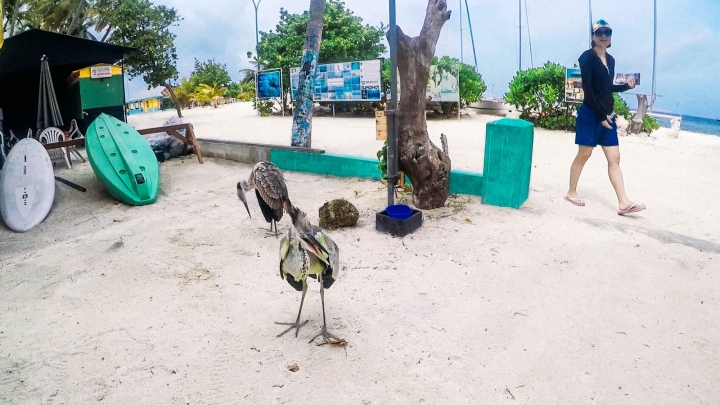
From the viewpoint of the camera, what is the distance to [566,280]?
356cm

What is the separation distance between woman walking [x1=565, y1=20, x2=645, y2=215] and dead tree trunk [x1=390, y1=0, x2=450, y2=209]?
4.70 feet

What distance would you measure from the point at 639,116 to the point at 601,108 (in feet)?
23.6

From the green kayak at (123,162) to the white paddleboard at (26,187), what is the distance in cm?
57

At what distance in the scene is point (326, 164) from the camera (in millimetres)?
6934

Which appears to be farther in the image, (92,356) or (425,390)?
(92,356)

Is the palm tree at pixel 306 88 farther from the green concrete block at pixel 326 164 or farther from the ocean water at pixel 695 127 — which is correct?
the ocean water at pixel 695 127

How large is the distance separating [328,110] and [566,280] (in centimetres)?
1465

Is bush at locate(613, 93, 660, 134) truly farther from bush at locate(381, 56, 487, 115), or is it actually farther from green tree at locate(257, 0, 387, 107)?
green tree at locate(257, 0, 387, 107)

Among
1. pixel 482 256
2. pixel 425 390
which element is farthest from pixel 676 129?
pixel 425 390

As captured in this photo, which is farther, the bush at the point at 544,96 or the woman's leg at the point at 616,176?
the bush at the point at 544,96

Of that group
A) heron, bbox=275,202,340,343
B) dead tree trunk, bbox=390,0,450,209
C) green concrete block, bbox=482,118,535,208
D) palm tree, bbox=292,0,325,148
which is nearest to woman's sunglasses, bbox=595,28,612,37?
green concrete block, bbox=482,118,535,208

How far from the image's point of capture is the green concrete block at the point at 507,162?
15.9ft

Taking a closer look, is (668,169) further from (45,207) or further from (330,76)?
(330,76)

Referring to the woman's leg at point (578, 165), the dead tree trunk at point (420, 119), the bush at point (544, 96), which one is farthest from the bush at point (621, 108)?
the dead tree trunk at point (420, 119)
